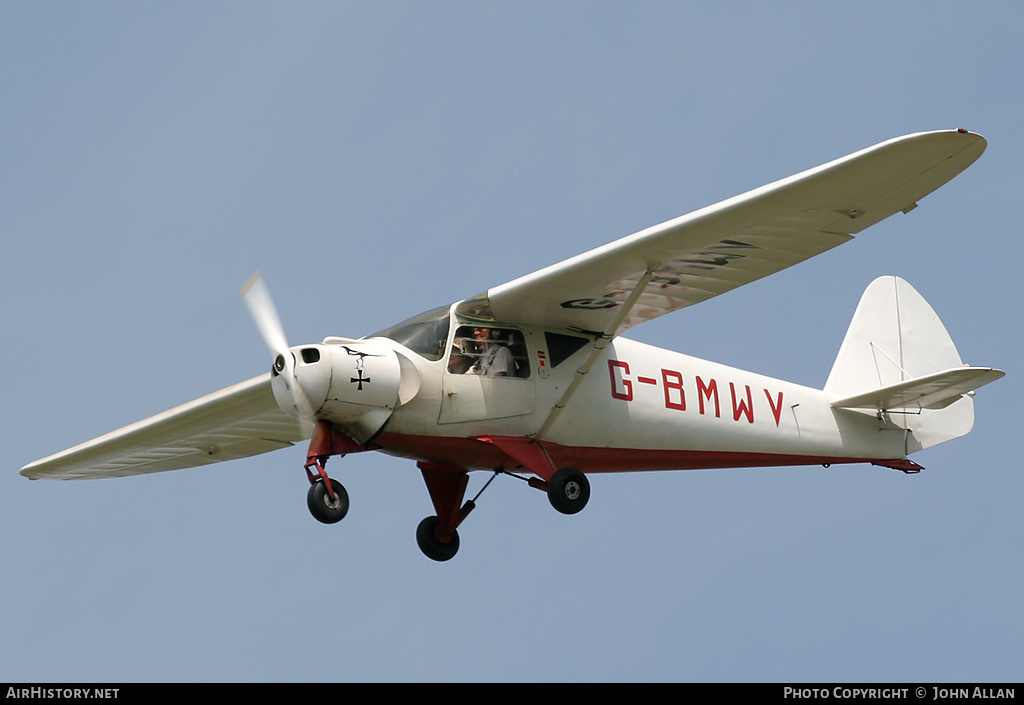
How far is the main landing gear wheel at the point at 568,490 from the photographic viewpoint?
14.3 metres

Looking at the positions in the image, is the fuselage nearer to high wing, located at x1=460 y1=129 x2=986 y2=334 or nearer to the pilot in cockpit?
the pilot in cockpit

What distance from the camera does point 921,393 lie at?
55.6ft

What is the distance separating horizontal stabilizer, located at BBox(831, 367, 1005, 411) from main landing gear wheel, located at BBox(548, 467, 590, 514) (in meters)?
4.23

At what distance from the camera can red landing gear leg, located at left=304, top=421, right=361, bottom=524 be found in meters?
13.3

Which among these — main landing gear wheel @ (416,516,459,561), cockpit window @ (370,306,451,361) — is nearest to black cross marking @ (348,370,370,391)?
cockpit window @ (370,306,451,361)

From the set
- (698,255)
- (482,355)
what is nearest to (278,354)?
(482,355)

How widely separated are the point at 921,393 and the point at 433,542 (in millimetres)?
5958

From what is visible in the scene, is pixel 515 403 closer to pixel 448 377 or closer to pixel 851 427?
pixel 448 377

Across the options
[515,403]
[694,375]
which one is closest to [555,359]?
[515,403]

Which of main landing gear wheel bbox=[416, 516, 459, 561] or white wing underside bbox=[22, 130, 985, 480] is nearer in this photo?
white wing underside bbox=[22, 130, 985, 480]

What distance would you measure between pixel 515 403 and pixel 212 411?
411 centimetres

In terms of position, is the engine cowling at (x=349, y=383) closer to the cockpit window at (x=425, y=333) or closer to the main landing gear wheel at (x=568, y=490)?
the cockpit window at (x=425, y=333)

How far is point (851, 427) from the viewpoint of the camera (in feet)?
57.3

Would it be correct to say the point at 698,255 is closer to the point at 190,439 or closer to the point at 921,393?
the point at 921,393
